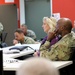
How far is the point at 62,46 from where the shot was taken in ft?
11.7

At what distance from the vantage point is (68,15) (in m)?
8.01

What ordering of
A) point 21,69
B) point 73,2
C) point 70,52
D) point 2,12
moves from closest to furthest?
1. point 21,69
2. point 70,52
3. point 73,2
4. point 2,12

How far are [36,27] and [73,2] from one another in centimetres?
220

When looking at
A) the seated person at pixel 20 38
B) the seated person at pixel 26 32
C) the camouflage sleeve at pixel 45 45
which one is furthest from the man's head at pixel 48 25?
the seated person at pixel 26 32

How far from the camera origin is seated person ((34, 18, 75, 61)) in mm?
3557

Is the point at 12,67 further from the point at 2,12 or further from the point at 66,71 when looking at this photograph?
the point at 2,12

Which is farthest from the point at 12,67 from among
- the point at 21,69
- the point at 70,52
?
the point at 21,69

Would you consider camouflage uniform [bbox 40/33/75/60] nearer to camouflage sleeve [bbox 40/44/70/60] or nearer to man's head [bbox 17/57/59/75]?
camouflage sleeve [bbox 40/44/70/60]

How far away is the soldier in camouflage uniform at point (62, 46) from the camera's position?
356 centimetres

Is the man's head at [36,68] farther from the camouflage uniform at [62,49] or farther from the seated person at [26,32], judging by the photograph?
the seated person at [26,32]

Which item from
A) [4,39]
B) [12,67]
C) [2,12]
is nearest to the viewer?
[12,67]

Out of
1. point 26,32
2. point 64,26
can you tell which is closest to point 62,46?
point 64,26

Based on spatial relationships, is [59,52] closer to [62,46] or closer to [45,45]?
[62,46]

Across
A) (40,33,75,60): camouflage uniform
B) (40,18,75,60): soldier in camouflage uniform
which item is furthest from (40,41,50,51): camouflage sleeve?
(40,33,75,60): camouflage uniform
